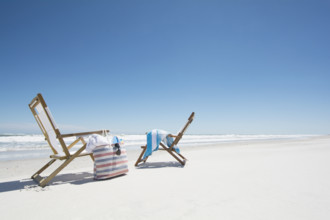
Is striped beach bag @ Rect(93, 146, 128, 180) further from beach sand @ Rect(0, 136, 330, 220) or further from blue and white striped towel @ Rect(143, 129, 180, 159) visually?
blue and white striped towel @ Rect(143, 129, 180, 159)

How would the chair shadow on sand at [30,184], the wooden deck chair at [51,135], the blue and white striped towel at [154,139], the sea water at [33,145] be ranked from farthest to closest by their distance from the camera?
1. the sea water at [33,145]
2. the blue and white striped towel at [154,139]
3. the wooden deck chair at [51,135]
4. the chair shadow on sand at [30,184]

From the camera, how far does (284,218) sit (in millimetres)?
2047

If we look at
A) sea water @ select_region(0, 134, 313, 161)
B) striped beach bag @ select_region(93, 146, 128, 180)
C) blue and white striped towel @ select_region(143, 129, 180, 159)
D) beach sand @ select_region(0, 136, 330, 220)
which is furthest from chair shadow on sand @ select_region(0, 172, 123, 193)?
blue and white striped towel @ select_region(143, 129, 180, 159)

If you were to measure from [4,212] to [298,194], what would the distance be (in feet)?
12.2

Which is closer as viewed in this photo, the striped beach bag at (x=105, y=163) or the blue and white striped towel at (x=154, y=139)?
the striped beach bag at (x=105, y=163)

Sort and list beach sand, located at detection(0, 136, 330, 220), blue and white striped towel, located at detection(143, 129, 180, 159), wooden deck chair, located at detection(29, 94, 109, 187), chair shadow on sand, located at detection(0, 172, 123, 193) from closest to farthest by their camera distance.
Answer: beach sand, located at detection(0, 136, 330, 220) < chair shadow on sand, located at detection(0, 172, 123, 193) < wooden deck chair, located at detection(29, 94, 109, 187) < blue and white striped towel, located at detection(143, 129, 180, 159)

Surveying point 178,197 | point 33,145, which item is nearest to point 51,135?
point 178,197

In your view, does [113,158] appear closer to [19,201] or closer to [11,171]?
[19,201]

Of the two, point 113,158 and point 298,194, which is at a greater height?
point 113,158

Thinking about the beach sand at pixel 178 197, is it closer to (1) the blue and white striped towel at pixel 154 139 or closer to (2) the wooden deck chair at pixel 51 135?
(2) the wooden deck chair at pixel 51 135

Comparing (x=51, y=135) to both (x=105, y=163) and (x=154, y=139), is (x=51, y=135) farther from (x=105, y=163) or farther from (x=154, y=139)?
(x=154, y=139)

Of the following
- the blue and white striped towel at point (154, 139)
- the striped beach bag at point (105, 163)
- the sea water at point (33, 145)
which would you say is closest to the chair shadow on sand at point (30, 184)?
the striped beach bag at point (105, 163)

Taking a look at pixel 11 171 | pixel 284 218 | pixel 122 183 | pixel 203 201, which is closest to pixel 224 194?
pixel 203 201

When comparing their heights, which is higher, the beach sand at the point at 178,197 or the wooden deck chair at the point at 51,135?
the wooden deck chair at the point at 51,135
